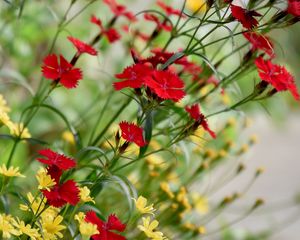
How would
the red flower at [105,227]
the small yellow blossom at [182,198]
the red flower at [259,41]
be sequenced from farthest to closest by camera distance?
1. the small yellow blossom at [182,198]
2. the red flower at [259,41]
3. the red flower at [105,227]

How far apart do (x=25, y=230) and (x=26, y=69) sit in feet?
3.08

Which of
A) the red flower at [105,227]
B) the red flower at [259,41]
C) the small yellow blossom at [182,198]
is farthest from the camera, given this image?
the small yellow blossom at [182,198]

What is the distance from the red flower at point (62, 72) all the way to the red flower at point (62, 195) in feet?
0.43

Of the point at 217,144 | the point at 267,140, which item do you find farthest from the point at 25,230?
the point at 267,140

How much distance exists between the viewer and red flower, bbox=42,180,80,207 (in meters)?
0.68

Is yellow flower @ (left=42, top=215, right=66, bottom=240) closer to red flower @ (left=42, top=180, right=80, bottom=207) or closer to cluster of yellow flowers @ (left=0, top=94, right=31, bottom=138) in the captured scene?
Answer: red flower @ (left=42, top=180, right=80, bottom=207)

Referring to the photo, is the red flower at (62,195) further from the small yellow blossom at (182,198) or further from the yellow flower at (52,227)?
the small yellow blossom at (182,198)

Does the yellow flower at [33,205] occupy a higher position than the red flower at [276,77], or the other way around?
the red flower at [276,77]

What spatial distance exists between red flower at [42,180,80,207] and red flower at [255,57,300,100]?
26cm

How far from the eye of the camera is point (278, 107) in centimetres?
255

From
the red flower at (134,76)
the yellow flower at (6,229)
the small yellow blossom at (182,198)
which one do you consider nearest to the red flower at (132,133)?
the red flower at (134,76)

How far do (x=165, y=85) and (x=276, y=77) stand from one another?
0.55 ft

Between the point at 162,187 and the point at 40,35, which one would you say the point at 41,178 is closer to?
the point at 162,187

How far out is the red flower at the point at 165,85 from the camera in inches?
26.7
